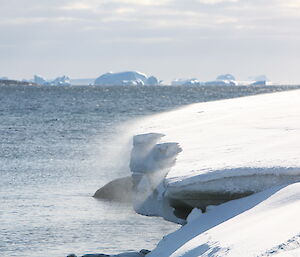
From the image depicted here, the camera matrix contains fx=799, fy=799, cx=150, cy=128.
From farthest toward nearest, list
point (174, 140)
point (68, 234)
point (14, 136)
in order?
point (14, 136) → point (174, 140) → point (68, 234)

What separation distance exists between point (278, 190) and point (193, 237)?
161 centimetres

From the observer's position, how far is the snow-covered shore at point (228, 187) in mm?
10586

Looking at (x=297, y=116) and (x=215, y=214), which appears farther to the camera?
(x=297, y=116)

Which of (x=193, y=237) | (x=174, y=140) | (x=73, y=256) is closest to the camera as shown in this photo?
(x=193, y=237)

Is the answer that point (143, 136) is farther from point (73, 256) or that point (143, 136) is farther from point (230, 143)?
point (73, 256)

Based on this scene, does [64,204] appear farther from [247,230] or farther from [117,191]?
[247,230]

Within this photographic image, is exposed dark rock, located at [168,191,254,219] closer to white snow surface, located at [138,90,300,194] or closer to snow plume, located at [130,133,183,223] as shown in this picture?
white snow surface, located at [138,90,300,194]

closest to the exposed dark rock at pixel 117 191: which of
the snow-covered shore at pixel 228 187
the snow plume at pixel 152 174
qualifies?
the snow-covered shore at pixel 228 187

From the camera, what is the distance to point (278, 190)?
1302 cm

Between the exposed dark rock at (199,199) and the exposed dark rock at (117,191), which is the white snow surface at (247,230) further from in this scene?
the exposed dark rock at (117,191)

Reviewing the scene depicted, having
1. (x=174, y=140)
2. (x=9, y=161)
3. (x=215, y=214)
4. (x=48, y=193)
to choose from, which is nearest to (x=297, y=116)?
(x=174, y=140)

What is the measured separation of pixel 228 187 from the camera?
14141 millimetres

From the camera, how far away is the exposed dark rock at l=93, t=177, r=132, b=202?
924 inches

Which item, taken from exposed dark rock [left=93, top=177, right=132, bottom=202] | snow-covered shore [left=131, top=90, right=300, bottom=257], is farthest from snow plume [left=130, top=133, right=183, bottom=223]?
exposed dark rock [left=93, top=177, right=132, bottom=202]
